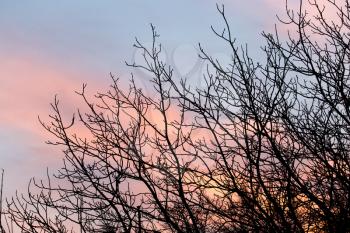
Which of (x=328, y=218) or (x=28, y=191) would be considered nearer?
(x=328, y=218)

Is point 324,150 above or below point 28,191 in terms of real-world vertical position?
below

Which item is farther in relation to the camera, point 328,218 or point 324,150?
point 324,150

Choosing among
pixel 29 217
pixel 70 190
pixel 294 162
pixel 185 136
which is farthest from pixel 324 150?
pixel 29 217

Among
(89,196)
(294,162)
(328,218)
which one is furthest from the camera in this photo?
(294,162)

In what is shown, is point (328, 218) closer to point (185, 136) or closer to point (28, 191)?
point (185, 136)

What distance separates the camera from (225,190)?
23.4 ft

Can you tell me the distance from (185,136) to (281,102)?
1308mm

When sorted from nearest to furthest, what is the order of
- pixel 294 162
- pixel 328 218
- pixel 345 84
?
pixel 328 218 < pixel 294 162 < pixel 345 84

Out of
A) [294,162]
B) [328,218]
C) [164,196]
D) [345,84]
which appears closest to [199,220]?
[164,196]

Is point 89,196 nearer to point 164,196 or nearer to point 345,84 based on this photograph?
point 164,196

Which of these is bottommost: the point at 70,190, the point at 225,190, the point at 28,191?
the point at 225,190

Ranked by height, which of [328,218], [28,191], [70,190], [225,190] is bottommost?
[328,218]

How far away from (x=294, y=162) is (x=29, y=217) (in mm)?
3443

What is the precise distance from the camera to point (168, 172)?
694 centimetres
